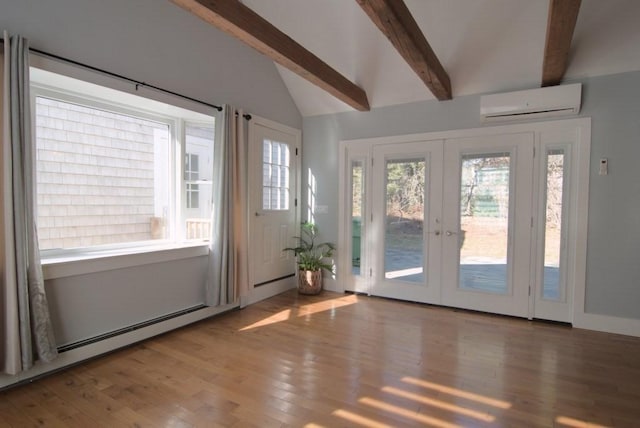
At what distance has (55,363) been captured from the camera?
7.90 ft

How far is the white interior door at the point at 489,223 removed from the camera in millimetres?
3566

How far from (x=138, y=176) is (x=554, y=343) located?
4.19 metres

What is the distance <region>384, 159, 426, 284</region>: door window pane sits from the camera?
4102 mm

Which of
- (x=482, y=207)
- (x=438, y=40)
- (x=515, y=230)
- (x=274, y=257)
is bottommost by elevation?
(x=274, y=257)

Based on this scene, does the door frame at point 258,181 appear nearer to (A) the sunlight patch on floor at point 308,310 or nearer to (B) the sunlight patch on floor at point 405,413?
(A) the sunlight patch on floor at point 308,310

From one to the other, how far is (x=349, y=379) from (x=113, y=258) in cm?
209

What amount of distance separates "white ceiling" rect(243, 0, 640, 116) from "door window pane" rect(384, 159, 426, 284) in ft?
2.82

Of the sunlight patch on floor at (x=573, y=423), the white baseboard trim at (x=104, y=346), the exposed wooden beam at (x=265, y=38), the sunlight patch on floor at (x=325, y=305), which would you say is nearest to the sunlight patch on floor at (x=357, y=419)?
the sunlight patch on floor at (x=573, y=423)

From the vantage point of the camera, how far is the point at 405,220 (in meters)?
4.19

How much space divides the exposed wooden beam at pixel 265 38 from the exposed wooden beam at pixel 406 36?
0.87 meters

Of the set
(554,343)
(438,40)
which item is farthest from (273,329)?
(438,40)

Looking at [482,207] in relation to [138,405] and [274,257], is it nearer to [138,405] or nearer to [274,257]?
[274,257]

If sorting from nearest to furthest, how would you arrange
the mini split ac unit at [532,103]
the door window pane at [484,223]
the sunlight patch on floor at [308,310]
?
1. the mini split ac unit at [532,103]
2. the sunlight patch on floor at [308,310]
3. the door window pane at [484,223]

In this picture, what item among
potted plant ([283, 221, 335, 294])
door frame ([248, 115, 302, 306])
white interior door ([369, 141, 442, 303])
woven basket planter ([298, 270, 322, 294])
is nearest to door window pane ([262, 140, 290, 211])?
door frame ([248, 115, 302, 306])
